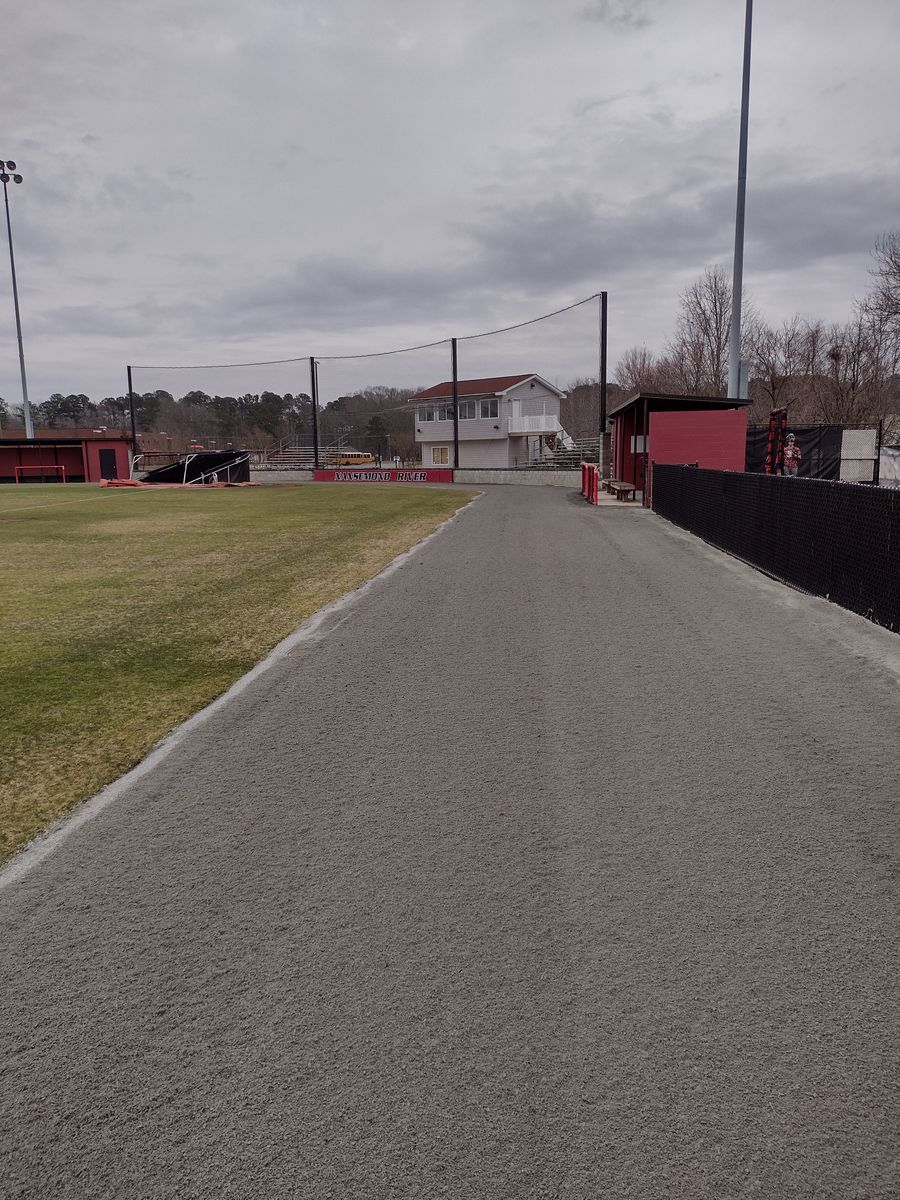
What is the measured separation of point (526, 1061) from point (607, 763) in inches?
94.5

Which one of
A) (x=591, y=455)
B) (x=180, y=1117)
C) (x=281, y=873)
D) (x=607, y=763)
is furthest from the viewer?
(x=591, y=455)

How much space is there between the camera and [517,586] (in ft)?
34.6

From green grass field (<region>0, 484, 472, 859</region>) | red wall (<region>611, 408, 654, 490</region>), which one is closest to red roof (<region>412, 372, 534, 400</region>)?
red wall (<region>611, 408, 654, 490</region>)

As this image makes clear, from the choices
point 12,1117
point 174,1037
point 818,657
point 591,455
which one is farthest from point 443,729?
point 591,455

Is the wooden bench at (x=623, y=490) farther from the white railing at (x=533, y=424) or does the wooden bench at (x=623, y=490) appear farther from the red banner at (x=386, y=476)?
the white railing at (x=533, y=424)

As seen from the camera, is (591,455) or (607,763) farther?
(591,455)

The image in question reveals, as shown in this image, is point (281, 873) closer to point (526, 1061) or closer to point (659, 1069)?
point (526, 1061)

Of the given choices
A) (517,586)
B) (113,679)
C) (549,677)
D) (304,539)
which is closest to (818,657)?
(549,677)

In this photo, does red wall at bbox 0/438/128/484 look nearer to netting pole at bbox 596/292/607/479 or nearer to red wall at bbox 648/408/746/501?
netting pole at bbox 596/292/607/479

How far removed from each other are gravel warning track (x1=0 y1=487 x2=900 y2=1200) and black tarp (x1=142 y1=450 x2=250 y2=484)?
135 ft

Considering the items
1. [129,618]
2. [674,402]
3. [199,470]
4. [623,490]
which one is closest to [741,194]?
[674,402]

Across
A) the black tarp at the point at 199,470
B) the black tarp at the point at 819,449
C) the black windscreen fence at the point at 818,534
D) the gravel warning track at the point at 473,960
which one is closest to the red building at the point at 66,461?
the black tarp at the point at 199,470

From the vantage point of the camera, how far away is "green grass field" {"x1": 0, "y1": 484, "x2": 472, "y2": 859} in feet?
16.0

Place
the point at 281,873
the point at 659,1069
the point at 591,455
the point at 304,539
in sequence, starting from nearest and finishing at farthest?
the point at 659,1069
the point at 281,873
the point at 304,539
the point at 591,455
